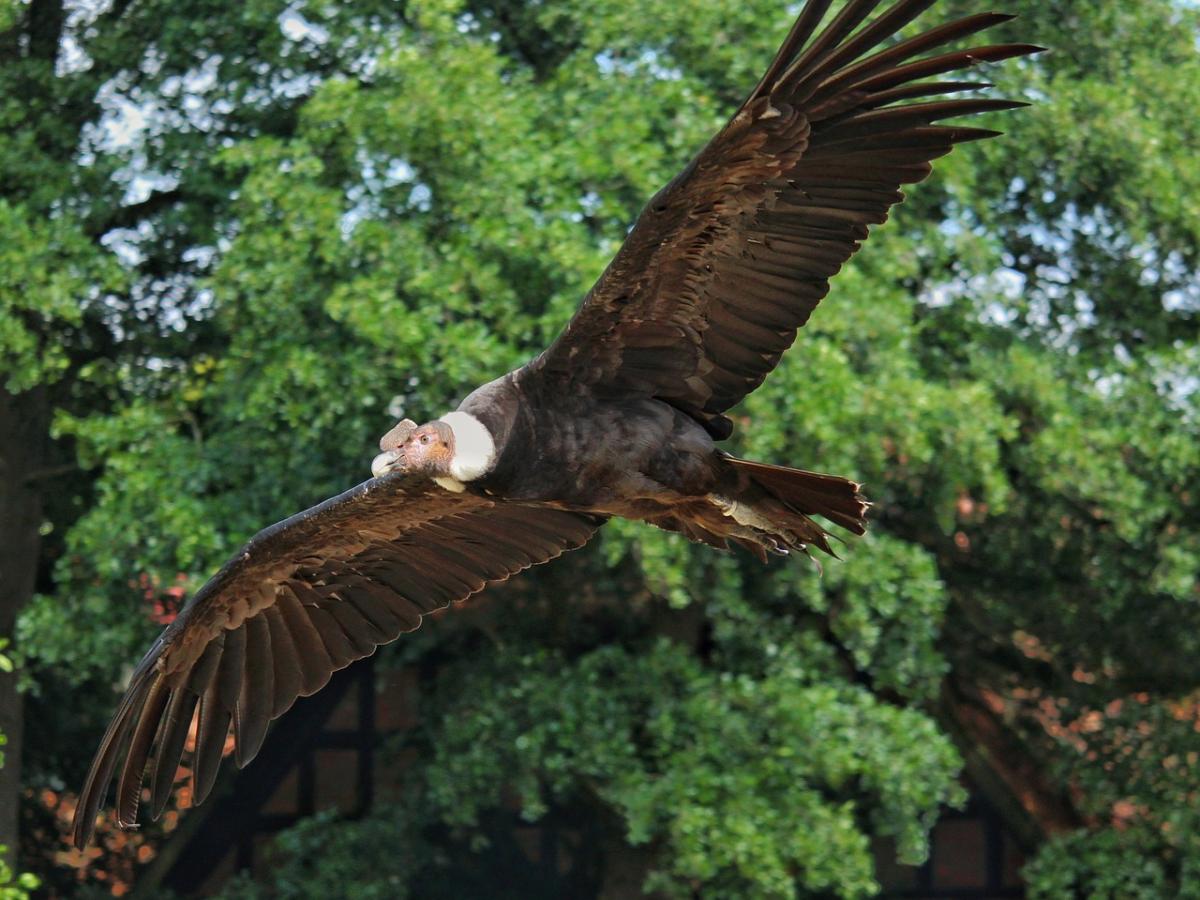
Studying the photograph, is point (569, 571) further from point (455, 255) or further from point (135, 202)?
point (135, 202)

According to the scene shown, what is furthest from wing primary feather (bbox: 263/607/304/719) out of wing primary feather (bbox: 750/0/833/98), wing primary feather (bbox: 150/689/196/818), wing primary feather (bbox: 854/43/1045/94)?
wing primary feather (bbox: 854/43/1045/94)

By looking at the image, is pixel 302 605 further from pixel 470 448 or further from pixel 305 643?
pixel 470 448

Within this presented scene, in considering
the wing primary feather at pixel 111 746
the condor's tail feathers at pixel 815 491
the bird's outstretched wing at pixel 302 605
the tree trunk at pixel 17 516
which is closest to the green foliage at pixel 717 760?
the tree trunk at pixel 17 516

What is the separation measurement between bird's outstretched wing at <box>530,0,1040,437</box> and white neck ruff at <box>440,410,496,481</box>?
0.32 meters

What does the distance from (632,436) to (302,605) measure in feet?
4.96

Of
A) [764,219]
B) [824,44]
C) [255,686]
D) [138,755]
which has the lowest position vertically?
[138,755]

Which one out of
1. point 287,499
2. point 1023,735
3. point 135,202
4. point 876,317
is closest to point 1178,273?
point 876,317

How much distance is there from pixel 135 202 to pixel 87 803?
5.59 meters

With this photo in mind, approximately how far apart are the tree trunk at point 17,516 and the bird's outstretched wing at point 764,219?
6.62m

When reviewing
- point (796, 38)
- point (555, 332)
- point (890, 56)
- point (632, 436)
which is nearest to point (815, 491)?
point (632, 436)

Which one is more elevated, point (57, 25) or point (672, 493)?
point (57, 25)

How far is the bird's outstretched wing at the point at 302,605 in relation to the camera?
577 cm

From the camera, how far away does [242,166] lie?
9.77m

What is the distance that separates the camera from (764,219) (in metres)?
4.93
